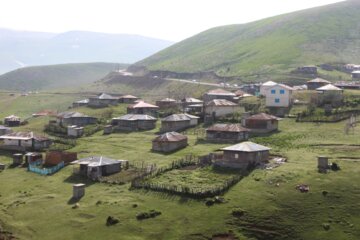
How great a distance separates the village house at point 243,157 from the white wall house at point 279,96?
1611 inches

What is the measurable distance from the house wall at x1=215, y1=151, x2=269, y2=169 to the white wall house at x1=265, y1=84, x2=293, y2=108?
41235 millimetres

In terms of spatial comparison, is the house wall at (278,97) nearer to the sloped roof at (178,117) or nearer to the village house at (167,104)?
the sloped roof at (178,117)

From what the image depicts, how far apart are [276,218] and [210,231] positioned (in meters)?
7.30

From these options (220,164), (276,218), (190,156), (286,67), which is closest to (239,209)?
(276,218)

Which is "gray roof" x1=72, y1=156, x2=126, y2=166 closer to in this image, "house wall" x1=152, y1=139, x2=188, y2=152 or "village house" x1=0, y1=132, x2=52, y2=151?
"house wall" x1=152, y1=139, x2=188, y2=152

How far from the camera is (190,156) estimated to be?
248 ft

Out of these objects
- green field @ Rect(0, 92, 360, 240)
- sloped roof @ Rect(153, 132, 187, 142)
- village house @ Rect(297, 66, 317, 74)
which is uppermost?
village house @ Rect(297, 66, 317, 74)

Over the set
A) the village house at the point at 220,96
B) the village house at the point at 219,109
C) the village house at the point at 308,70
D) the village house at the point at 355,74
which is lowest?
the village house at the point at 219,109

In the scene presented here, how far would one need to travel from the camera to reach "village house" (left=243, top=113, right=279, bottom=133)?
90.9 m

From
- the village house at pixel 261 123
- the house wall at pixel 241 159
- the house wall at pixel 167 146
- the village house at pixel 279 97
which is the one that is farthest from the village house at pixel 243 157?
the village house at pixel 279 97

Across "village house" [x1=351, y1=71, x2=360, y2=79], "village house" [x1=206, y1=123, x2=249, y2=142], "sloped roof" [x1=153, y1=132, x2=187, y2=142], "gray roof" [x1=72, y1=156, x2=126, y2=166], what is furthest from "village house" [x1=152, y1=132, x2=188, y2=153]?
"village house" [x1=351, y1=71, x2=360, y2=79]

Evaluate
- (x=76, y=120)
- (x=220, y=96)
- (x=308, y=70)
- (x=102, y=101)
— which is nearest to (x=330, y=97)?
(x=220, y=96)

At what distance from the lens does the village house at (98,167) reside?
70812 mm

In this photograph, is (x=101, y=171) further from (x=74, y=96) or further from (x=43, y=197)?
(x=74, y=96)
